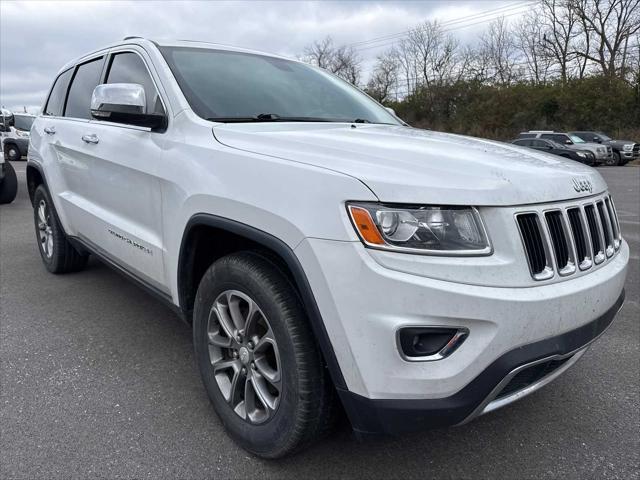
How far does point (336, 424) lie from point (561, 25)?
143 feet

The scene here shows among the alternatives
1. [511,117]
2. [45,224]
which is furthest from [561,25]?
[45,224]

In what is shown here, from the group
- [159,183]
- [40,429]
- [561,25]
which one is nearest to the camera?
[40,429]

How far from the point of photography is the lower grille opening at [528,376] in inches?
69.1

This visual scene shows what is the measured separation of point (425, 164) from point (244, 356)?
42.4 inches

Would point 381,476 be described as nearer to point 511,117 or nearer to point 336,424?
point 336,424

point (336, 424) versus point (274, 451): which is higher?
point (336, 424)

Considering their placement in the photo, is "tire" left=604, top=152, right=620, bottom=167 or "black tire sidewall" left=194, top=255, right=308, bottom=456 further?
"tire" left=604, top=152, right=620, bottom=167

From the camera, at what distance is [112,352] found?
3.14 metres

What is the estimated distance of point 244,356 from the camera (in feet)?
7.13

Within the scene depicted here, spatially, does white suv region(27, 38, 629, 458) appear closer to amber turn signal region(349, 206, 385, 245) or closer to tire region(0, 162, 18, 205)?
amber turn signal region(349, 206, 385, 245)

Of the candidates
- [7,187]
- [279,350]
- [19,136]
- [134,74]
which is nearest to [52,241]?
[134,74]

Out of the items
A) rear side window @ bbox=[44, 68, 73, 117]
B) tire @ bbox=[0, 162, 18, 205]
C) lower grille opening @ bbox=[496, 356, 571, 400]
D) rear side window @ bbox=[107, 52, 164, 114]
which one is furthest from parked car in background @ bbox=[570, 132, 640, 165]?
lower grille opening @ bbox=[496, 356, 571, 400]

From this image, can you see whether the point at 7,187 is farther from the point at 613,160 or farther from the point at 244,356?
the point at 613,160

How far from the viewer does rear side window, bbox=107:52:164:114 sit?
2746 millimetres
